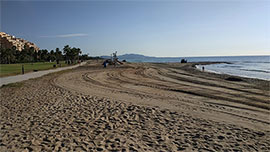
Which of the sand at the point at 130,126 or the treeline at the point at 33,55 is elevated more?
the treeline at the point at 33,55

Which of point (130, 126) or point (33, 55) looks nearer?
point (130, 126)

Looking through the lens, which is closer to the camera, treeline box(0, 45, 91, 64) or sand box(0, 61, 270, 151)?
sand box(0, 61, 270, 151)

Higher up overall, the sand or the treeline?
the treeline

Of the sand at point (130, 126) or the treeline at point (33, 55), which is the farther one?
the treeline at point (33, 55)

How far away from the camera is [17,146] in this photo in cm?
460

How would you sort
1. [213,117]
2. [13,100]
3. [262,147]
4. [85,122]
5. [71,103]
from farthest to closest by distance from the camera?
[13,100] < [71,103] < [213,117] < [85,122] < [262,147]

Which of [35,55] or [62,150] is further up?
[35,55]

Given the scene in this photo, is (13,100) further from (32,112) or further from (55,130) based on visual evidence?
(55,130)

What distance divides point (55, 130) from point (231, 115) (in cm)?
696

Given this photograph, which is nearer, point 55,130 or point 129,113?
point 55,130

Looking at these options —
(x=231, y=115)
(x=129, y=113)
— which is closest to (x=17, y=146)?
(x=129, y=113)

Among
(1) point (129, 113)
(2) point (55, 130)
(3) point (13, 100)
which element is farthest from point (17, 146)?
(3) point (13, 100)

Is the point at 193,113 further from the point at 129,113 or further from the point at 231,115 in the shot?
the point at 129,113

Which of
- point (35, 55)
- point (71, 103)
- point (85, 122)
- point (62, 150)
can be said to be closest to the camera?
point (62, 150)
